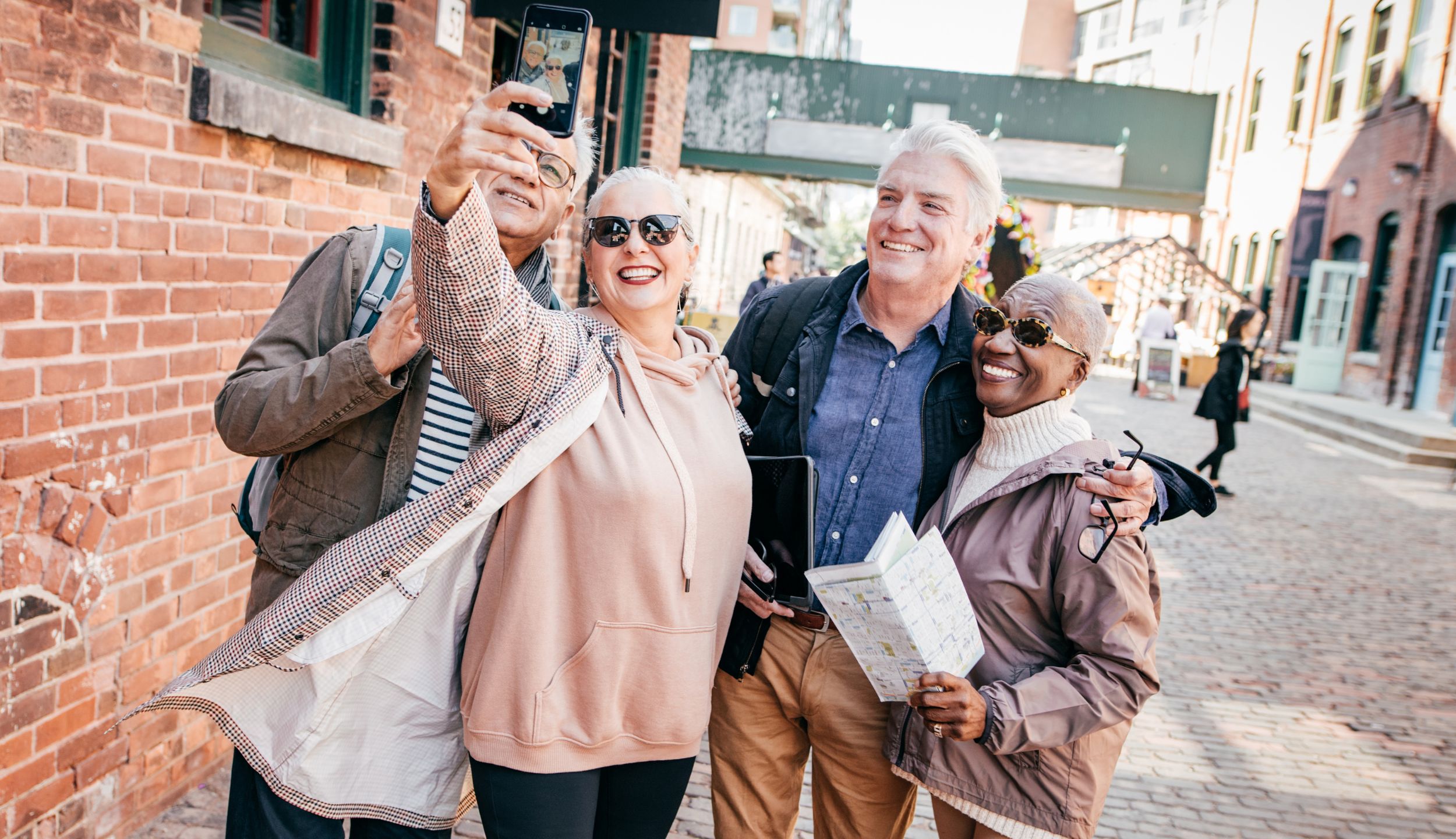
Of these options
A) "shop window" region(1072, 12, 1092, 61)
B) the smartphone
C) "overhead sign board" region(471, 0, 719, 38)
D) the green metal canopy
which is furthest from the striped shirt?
"shop window" region(1072, 12, 1092, 61)

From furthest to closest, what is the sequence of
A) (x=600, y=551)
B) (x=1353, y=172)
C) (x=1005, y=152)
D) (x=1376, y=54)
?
(x=1353, y=172) → (x=1376, y=54) → (x=1005, y=152) → (x=600, y=551)

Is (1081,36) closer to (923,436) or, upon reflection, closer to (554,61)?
(923,436)

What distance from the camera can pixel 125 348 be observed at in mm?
2646

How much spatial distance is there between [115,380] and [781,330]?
1.77 m

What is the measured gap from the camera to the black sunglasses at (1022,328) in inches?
81.7

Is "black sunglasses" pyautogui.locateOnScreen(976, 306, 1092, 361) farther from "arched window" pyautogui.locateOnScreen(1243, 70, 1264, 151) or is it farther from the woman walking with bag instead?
"arched window" pyautogui.locateOnScreen(1243, 70, 1264, 151)

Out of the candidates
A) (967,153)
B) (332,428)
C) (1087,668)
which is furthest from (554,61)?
(1087,668)

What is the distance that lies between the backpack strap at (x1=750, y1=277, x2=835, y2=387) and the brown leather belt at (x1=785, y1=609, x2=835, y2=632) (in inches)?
22.7

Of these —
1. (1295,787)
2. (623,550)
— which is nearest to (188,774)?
(623,550)

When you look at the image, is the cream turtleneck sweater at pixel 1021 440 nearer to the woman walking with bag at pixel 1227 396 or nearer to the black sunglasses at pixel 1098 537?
the black sunglasses at pixel 1098 537

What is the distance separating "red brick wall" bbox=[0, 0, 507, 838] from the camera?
7.64 feet

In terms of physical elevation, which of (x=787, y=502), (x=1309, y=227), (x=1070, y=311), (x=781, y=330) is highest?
(x=1309, y=227)

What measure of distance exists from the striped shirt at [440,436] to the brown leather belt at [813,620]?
87 cm

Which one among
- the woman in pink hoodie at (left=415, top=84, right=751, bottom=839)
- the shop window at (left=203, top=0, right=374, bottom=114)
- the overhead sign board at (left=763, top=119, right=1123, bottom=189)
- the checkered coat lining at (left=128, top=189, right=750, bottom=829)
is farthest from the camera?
the overhead sign board at (left=763, top=119, right=1123, bottom=189)
